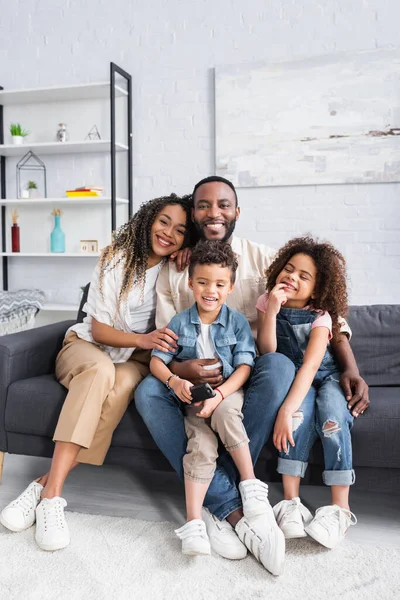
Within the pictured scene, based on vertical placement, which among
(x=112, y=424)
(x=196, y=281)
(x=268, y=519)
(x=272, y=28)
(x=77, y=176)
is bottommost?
(x=268, y=519)

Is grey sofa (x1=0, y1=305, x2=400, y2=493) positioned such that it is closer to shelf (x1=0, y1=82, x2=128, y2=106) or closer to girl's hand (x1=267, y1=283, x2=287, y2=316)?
girl's hand (x1=267, y1=283, x2=287, y2=316)

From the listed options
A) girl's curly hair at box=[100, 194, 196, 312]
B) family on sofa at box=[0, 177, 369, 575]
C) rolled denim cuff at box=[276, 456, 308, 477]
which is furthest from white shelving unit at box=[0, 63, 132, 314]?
rolled denim cuff at box=[276, 456, 308, 477]

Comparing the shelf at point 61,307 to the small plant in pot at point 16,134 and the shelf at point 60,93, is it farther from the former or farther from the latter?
the shelf at point 60,93

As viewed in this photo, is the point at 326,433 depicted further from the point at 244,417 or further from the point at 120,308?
the point at 120,308

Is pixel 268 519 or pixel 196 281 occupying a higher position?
pixel 196 281

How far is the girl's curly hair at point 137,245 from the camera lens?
2.07 metres

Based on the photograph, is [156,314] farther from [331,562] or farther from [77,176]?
[77,176]

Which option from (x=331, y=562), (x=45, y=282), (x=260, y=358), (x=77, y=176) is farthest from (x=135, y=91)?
(x=331, y=562)

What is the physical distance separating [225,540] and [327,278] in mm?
870

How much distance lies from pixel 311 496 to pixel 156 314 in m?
0.82

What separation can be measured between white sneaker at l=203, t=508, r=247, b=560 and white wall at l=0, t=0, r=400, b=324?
2.21 meters

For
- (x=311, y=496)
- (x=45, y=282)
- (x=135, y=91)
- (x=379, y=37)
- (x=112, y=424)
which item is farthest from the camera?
(x=45, y=282)

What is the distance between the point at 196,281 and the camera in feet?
5.93

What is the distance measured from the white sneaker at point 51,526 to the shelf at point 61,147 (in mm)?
2494
